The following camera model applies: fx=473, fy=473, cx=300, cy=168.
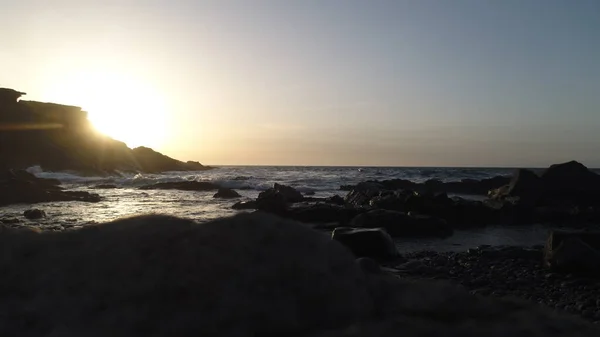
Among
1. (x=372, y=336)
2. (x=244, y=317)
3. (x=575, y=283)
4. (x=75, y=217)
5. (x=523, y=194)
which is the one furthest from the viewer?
(x=523, y=194)

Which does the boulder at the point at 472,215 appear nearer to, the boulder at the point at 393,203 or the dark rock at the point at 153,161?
the boulder at the point at 393,203

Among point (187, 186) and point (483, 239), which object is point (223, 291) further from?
point (187, 186)

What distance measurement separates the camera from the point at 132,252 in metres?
2.02

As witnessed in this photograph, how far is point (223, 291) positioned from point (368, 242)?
22.0 feet

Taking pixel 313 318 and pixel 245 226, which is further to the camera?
pixel 245 226

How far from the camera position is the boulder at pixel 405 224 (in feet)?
→ 39.2

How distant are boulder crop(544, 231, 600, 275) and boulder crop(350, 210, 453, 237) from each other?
4.12 m

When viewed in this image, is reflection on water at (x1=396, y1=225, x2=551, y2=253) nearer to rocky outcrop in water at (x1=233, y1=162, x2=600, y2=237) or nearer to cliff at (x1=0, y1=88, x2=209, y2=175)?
rocky outcrop in water at (x1=233, y1=162, x2=600, y2=237)

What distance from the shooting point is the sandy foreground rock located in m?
1.74

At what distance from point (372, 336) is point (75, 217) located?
15.1 metres

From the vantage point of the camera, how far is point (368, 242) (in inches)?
328

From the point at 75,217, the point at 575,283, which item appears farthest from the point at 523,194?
the point at 75,217

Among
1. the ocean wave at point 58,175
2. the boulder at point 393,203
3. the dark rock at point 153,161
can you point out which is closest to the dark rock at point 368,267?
the boulder at point 393,203

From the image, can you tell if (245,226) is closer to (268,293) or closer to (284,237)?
(284,237)
